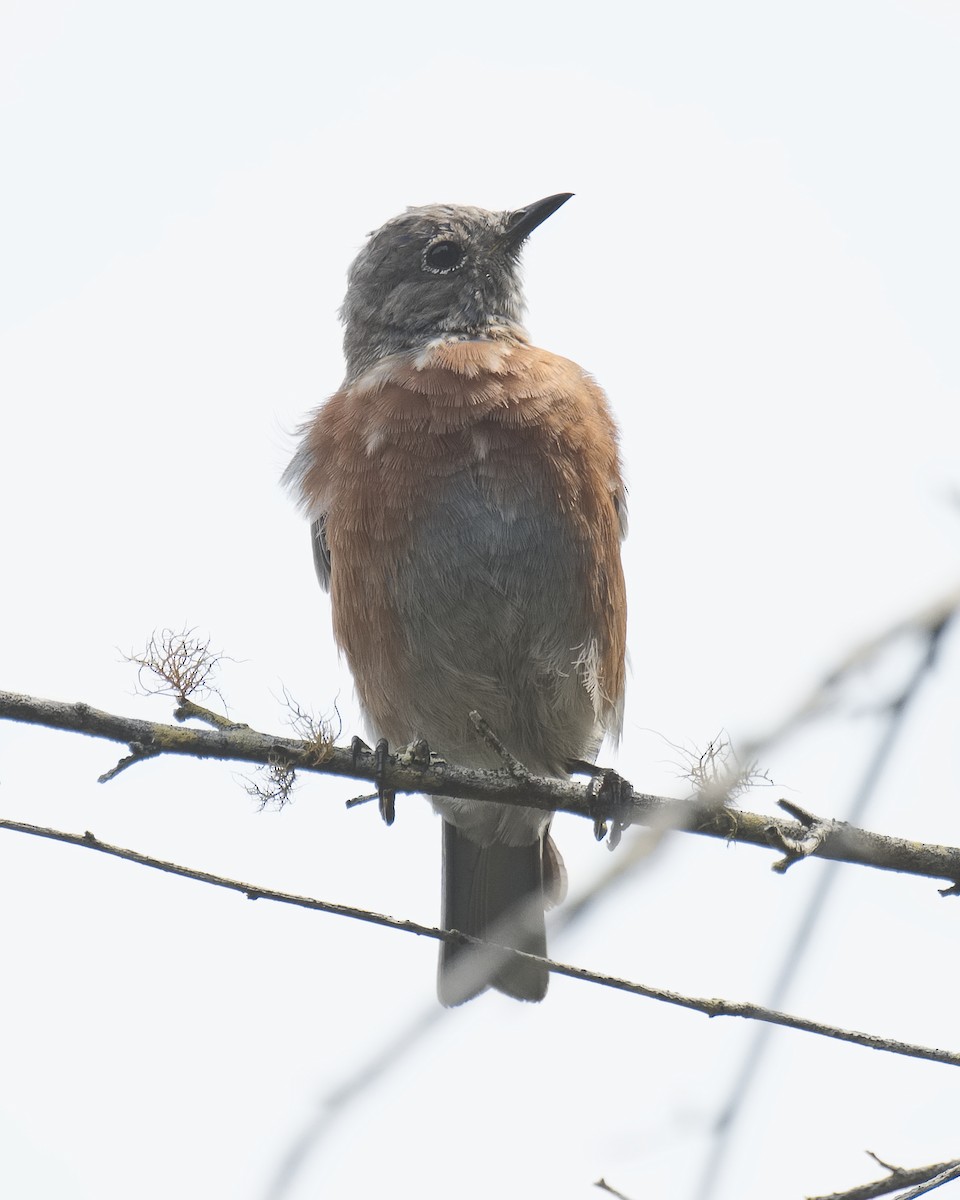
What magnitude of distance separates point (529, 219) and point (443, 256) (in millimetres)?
583

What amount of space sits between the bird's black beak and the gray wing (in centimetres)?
214

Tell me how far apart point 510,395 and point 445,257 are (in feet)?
6.06

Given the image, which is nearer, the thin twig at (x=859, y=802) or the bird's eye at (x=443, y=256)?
the thin twig at (x=859, y=802)

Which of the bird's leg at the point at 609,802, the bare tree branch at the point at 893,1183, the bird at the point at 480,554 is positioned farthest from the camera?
the bird at the point at 480,554

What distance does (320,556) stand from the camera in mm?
7371

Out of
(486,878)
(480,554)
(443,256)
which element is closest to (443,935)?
(480,554)

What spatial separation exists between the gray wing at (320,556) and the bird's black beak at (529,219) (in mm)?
2138

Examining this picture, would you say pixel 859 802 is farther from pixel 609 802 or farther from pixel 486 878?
pixel 486 878

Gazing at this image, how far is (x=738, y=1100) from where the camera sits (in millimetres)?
1818

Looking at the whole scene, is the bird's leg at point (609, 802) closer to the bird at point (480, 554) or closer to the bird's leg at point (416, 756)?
the bird's leg at point (416, 756)

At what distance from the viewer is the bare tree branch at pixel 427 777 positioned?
13.3ft

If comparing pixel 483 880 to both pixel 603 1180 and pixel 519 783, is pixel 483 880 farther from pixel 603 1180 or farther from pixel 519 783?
pixel 603 1180

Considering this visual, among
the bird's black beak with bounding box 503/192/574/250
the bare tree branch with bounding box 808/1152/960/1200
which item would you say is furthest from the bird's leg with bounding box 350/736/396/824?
the bird's black beak with bounding box 503/192/574/250

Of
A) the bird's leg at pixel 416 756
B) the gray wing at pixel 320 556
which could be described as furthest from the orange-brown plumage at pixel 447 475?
the bird's leg at pixel 416 756
